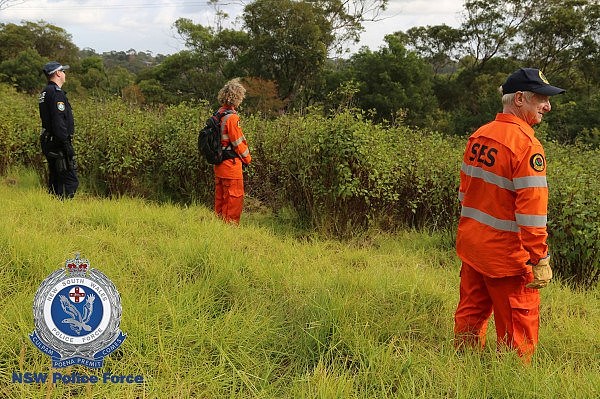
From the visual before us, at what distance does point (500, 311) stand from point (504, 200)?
58cm

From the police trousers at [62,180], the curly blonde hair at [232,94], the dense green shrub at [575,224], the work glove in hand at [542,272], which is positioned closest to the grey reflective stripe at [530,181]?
the work glove in hand at [542,272]

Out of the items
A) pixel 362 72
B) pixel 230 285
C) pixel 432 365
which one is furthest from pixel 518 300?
pixel 362 72

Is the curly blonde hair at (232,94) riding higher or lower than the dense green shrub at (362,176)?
higher

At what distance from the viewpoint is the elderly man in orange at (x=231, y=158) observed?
4.86m

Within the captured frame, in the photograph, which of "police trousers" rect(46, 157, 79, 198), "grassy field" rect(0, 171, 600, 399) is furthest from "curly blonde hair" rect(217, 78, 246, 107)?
"police trousers" rect(46, 157, 79, 198)

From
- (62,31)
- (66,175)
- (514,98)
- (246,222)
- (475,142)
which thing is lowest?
(246,222)

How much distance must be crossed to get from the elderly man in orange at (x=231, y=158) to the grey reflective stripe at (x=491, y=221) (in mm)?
2933

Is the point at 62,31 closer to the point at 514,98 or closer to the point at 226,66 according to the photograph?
the point at 226,66

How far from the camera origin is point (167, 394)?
1.96 metres

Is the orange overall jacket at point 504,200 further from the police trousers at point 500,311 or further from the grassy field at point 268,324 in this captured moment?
the grassy field at point 268,324

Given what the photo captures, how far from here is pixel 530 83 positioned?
89.9 inches

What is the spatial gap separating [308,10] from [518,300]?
29.8 meters

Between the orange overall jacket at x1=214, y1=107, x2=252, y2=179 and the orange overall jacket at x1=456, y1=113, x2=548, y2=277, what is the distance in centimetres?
285

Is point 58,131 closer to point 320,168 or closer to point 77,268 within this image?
point 320,168
